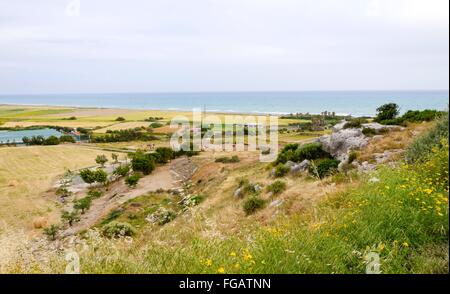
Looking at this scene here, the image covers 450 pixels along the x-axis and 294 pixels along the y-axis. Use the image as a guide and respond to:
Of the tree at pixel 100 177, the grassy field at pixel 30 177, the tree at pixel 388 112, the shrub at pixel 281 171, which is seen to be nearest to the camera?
the grassy field at pixel 30 177

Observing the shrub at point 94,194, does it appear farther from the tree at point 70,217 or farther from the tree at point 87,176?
the tree at point 70,217

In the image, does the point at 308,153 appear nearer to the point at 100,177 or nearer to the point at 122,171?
the point at 100,177

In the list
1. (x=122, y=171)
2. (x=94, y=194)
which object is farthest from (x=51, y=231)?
(x=122, y=171)

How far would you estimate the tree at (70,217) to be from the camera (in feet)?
73.6

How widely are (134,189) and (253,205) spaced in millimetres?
21898

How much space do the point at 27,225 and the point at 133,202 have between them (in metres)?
10.9

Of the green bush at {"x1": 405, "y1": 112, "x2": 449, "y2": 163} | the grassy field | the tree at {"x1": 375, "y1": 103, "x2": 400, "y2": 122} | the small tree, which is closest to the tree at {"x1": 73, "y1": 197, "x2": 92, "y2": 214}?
the grassy field

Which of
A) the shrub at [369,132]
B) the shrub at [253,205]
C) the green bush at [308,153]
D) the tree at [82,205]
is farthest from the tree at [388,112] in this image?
the tree at [82,205]

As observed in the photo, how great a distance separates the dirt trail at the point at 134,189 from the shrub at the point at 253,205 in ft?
33.0

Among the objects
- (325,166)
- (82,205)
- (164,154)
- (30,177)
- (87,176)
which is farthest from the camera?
(164,154)

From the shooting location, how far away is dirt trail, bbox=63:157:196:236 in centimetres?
2495

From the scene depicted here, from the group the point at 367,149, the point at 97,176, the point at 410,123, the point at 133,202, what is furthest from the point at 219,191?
the point at 97,176

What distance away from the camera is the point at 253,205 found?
15.9 m
